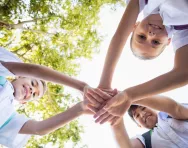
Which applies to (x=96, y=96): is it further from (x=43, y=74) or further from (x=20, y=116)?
(x=20, y=116)

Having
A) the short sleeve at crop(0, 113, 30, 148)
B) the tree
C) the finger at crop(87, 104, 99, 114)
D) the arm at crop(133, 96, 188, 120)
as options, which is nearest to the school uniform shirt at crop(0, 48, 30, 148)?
the short sleeve at crop(0, 113, 30, 148)

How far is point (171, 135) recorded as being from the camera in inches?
115

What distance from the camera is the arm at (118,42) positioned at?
2322 mm

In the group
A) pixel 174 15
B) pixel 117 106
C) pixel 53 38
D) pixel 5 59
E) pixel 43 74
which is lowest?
pixel 117 106

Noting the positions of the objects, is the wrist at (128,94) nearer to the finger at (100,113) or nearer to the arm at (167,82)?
the arm at (167,82)

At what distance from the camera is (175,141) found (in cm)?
290

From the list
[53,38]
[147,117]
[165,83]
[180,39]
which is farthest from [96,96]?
[53,38]

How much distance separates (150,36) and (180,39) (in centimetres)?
40

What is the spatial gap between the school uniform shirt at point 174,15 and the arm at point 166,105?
57cm

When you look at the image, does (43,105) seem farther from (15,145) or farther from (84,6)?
(15,145)

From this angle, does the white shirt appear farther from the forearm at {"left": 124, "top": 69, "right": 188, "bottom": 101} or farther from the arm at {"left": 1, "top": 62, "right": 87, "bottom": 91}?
the arm at {"left": 1, "top": 62, "right": 87, "bottom": 91}

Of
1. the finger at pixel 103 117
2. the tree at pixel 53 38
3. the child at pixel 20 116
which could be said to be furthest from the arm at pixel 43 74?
the tree at pixel 53 38

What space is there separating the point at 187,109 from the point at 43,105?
4593mm

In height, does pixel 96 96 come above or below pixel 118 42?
below
